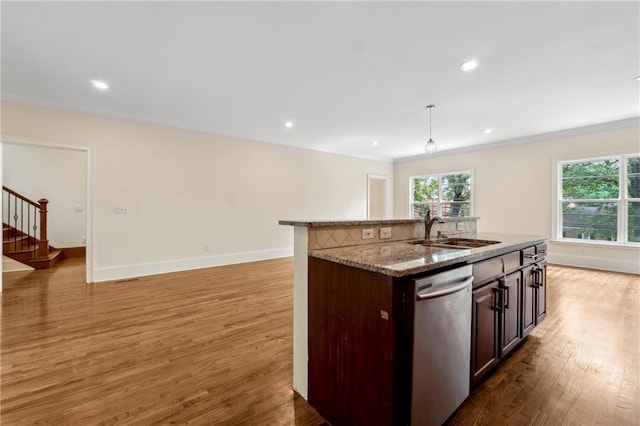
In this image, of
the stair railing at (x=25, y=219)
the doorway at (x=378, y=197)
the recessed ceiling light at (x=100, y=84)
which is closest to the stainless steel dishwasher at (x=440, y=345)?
the recessed ceiling light at (x=100, y=84)

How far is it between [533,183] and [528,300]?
468 centimetres

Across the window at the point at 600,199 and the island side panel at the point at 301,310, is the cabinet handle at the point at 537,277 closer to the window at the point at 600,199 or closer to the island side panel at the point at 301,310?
the island side panel at the point at 301,310

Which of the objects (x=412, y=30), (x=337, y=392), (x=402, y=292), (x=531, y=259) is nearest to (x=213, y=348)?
(x=337, y=392)

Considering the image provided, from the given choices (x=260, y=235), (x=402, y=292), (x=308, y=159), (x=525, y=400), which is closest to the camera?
(x=402, y=292)

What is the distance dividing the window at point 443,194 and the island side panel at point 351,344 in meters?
6.02

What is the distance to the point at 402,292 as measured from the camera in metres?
1.17

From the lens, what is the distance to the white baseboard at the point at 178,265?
4245 mm

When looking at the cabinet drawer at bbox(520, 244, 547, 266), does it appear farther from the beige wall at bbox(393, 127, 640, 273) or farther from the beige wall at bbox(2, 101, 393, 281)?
the beige wall at bbox(2, 101, 393, 281)

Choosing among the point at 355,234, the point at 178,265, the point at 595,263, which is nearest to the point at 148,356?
the point at 355,234

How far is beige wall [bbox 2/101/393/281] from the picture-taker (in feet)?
13.6

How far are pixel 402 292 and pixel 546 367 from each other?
5.68ft

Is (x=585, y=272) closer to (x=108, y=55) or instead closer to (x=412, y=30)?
(x=412, y=30)

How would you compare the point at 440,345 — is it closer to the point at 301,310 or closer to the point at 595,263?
the point at 301,310

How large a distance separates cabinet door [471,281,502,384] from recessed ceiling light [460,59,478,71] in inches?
89.5
